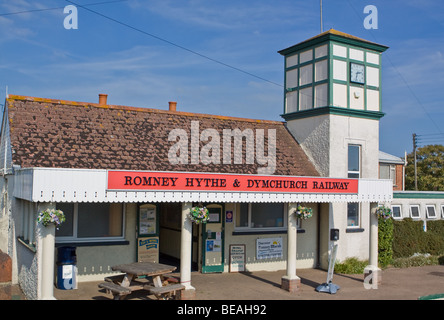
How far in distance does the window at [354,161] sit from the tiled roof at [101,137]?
137 cm

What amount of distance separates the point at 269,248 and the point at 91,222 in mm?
5937

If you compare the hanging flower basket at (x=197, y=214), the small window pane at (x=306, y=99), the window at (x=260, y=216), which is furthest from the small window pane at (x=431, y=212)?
the hanging flower basket at (x=197, y=214)

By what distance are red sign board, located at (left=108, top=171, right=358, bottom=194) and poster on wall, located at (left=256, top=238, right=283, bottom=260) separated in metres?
3.25

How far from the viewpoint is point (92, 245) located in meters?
12.7

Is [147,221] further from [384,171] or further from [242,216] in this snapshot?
[384,171]

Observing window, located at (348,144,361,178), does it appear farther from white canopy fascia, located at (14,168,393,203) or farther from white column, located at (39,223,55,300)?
white column, located at (39,223,55,300)

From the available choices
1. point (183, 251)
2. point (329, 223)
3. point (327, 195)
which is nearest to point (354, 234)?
point (329, 223)

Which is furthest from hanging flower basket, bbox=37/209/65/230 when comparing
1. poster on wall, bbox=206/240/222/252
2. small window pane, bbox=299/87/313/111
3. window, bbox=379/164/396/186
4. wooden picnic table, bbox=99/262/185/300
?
window, bbox=379/164/396/186

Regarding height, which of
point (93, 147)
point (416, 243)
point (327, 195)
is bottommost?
point (416, 243)

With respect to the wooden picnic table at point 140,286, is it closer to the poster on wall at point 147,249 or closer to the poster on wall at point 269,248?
the poster on wall at point 147,249

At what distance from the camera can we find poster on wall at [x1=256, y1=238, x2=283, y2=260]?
15.2 m

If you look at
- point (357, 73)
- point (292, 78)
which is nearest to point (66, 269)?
point (292, 78)

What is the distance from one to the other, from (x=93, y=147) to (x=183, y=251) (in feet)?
13.7

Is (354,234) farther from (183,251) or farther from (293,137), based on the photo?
(183,251)
